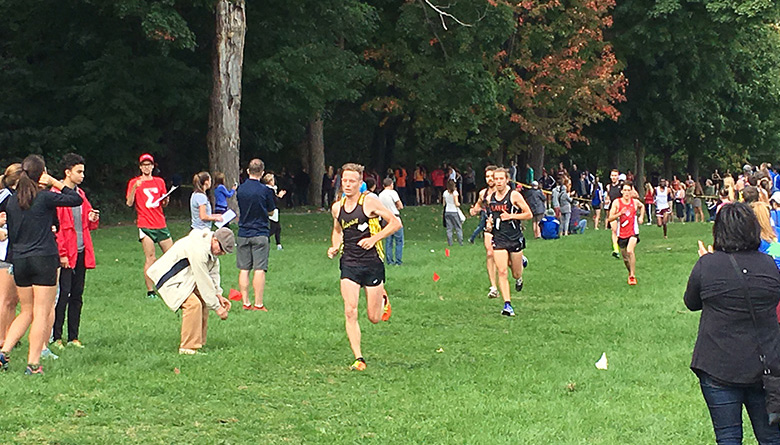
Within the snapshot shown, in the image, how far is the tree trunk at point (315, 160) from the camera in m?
44.3

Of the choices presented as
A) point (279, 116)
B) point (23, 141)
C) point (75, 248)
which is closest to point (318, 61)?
point (279, 116)

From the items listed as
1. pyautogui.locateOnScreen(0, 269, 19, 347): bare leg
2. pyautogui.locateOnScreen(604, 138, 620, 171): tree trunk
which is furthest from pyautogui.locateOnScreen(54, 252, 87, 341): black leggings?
pyautogui.locateOnScreen(604, 138, 620, 171): tree trunk

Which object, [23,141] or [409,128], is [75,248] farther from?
[409,128]

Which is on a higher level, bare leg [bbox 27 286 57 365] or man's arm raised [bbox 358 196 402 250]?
man's arm raised [bbox 358 196 402 250]

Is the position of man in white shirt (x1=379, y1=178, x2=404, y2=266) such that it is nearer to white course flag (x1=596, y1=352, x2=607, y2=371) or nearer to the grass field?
the grass field

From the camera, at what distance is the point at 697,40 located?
1806 inches

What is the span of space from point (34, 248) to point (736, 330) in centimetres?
637

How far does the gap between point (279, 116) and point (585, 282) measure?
1918 centimetres

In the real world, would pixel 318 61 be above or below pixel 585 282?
above

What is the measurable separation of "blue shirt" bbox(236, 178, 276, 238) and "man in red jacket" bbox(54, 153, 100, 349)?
3718 mm

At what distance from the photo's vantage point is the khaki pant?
12094mm

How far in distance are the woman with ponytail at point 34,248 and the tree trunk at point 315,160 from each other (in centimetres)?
3337

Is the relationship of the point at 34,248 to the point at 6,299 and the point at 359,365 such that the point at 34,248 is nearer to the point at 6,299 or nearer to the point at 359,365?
the point at 6,299

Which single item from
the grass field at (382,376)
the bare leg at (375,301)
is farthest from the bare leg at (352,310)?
the grass field at (382,376)
